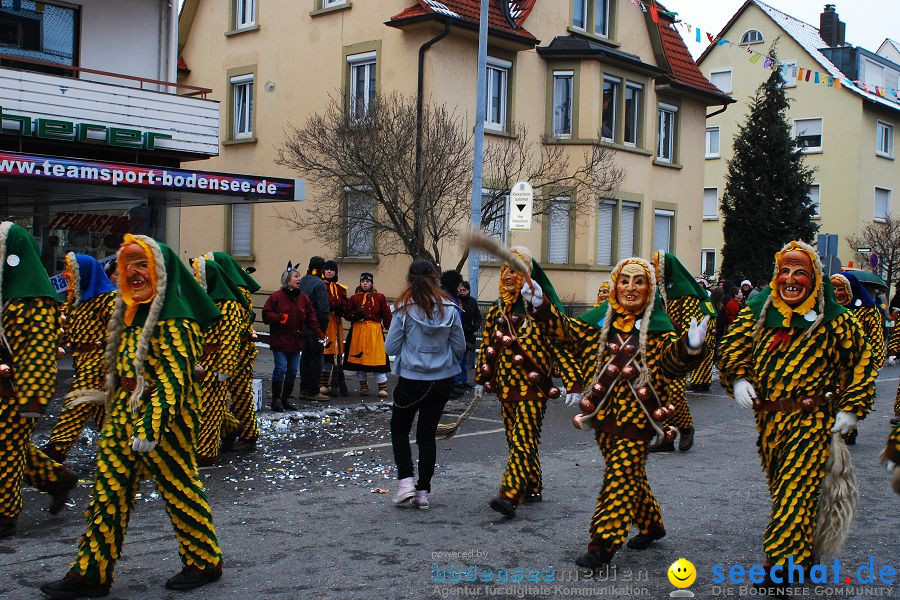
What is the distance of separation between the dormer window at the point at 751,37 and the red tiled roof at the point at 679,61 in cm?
1378

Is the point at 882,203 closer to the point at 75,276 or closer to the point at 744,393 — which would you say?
the point at 75,276

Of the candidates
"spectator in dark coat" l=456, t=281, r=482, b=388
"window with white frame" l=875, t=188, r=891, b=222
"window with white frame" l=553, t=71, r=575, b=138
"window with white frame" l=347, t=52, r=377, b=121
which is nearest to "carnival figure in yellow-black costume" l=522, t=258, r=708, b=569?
"spectator in dark coat" l=456, t=281, r=482, b=388

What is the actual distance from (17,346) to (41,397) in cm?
36

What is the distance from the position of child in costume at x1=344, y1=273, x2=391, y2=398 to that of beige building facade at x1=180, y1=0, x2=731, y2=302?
8.36m

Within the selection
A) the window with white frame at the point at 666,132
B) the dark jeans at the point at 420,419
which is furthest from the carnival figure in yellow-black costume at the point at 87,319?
the window with white frame at the point at 666,132

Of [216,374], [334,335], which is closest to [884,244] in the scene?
[334,335]

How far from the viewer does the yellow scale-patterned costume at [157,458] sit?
16.1 ft

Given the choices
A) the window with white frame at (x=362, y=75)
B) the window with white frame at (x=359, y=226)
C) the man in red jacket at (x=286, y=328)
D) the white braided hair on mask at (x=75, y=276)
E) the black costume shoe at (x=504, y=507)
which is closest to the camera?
the black costume shoe at (x=504, y=507)

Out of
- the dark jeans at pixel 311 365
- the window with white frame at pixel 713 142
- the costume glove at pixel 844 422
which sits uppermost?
the window with white frame at pixel 713 142

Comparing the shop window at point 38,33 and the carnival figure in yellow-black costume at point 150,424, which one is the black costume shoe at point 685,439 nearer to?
the carnival figure in yellow-black costume at point 150,424

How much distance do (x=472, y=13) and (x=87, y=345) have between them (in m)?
15.5

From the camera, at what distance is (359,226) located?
21812mm

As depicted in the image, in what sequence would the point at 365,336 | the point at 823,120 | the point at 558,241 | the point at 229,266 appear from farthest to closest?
the point at 823,120 < the point at 558,241 < the point at 365,336 < the point at 229,266

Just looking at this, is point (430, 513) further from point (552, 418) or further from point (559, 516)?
point (552, 418)
